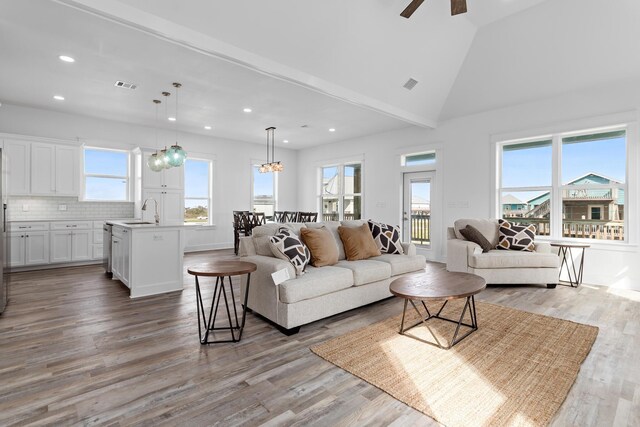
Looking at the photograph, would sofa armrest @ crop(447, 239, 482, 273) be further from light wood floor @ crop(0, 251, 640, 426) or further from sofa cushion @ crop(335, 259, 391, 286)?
sofa cushion @ crop(335, 259, 391, 286)

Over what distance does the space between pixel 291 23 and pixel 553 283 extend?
15.6 ft

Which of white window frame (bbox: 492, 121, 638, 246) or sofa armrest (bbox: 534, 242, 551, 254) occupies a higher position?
white window frame (bbox: 492, 121, 638, 246)

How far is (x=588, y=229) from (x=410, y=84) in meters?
3.56

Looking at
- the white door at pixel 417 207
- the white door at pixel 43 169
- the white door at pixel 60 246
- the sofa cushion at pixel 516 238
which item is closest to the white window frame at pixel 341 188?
the white door at pixel 417 207

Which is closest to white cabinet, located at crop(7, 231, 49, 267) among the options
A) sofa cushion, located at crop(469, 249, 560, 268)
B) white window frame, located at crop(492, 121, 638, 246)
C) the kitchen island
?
the kitchen island

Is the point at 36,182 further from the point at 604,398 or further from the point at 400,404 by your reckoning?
the point at 604,398

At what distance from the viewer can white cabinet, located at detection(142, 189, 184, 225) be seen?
278 inches

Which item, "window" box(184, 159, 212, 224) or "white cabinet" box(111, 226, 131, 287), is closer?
"white cabinet" box(111, 226, 131, 287)

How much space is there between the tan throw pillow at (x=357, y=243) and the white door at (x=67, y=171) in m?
5.32

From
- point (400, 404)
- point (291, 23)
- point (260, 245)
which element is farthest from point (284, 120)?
point (400, 404)

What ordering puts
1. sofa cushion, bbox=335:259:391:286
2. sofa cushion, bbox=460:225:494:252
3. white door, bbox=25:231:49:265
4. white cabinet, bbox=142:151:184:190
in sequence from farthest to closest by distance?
white cabinet, bbox=142:151:184:190
white door, bbox=25:231:49:265
sofa cushion, bbox=460:225:494:252
sofa cushion, bbox=335:259:391:286

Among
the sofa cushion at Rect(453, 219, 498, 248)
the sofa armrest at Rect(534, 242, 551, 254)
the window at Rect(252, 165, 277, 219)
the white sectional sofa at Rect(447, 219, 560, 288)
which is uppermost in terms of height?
the window at Rect(252, 165, 277, 219)

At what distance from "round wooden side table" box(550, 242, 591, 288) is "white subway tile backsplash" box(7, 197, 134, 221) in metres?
8.06

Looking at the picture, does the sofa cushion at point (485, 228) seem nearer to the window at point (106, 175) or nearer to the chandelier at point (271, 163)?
the chandelier at point (271, 163)
